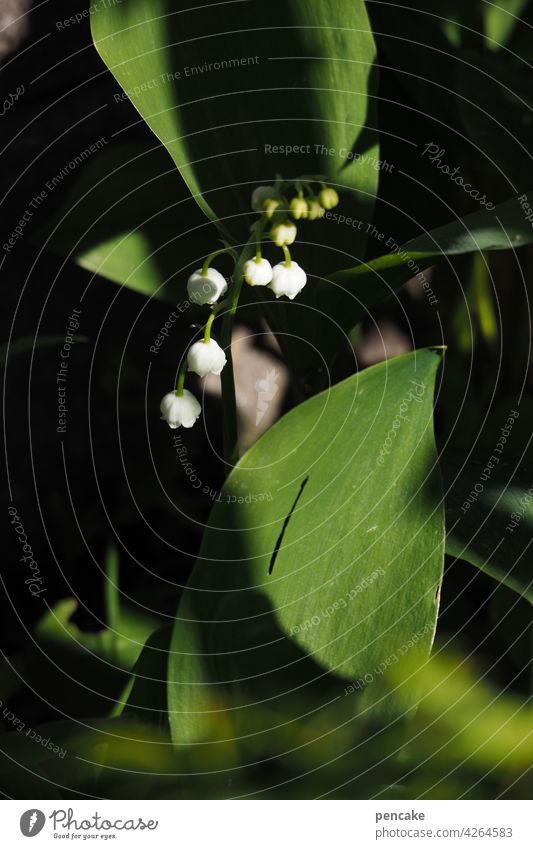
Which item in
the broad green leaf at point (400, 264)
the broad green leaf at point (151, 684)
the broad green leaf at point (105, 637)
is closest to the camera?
the broad green leaf at point (400, 264)

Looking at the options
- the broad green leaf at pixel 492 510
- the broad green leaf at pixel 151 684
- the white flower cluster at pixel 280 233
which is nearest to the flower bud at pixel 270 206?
the white flower cluster at pixel 280 233

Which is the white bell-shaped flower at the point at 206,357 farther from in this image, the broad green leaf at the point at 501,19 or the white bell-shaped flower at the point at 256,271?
the broad green leaf at the point at 501,19

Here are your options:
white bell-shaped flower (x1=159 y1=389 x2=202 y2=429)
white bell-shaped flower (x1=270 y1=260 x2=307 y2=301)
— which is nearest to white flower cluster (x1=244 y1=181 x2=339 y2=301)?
white bell-shaped flower (x1=270 y1=260 x2=307 y2=301)

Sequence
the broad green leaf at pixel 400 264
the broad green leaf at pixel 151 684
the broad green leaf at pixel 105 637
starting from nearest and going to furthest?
the broad green leaf at pixel 400 264 < the broad green leaf at pixel 151 684 < the broad green leaf at pixel 105 637

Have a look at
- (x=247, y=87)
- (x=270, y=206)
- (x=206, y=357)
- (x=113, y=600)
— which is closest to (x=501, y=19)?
(x=247, y=87)

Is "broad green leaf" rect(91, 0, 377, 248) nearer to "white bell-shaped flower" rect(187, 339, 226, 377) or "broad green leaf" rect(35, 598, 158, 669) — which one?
"white bell-shaped flower" rect(187, 339, 226, 377)

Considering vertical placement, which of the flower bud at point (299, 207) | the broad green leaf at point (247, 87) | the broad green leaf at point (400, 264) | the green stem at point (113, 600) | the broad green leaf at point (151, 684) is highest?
the broad green leaf at point (247, 87)
